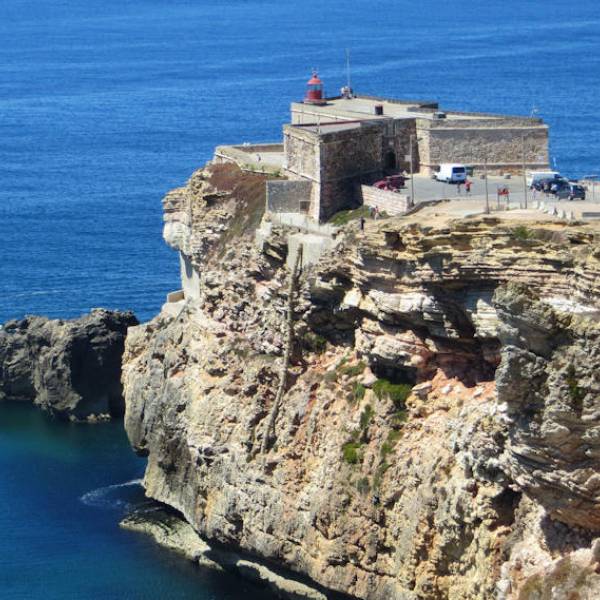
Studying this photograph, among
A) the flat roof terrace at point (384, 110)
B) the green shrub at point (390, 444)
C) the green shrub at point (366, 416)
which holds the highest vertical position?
the flat roof terrace at point (384, 110)

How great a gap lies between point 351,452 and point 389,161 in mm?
15352

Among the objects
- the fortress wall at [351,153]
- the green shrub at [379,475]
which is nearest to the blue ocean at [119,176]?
the green shrub at [379,475]

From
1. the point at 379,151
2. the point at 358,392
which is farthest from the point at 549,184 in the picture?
the point at 358,392

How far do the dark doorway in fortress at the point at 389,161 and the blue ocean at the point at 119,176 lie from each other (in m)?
16.7

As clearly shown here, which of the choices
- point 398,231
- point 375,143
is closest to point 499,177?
point 375,143

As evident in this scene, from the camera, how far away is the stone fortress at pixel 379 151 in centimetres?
7444

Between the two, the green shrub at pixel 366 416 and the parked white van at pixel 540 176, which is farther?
the parked white van at pixel 540 176

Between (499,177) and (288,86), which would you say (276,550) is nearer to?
(499,177)

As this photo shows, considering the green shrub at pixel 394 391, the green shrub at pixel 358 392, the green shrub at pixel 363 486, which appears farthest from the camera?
the green shrub at pixel 358 392

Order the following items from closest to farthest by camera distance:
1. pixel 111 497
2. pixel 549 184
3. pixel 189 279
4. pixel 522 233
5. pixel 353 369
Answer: pixel 522 233, pixel 353 369, pixel 549 184, pixel 111 497, pixel 189 279

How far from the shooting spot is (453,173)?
74.9 meters

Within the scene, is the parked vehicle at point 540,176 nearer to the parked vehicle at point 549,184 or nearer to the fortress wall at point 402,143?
the parked vehicle at point 549,184

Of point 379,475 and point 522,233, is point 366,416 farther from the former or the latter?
point 522,233

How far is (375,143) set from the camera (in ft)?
250
